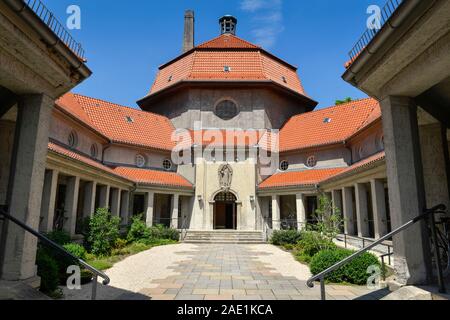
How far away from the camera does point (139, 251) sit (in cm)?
1491

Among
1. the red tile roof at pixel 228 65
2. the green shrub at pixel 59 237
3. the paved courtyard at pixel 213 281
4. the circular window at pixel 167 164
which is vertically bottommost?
the paved courtyard at pixel 213 281

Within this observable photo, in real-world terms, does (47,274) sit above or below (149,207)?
below

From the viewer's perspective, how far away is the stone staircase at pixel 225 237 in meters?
19.9

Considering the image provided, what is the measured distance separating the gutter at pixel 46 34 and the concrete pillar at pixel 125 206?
14.8 m

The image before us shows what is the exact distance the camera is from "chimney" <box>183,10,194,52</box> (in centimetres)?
3356

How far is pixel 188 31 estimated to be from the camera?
3409cm

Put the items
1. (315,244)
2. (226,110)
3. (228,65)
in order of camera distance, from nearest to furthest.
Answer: (315,244) → (226,110) → (228,65)

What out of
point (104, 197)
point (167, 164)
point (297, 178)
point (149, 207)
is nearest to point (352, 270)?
point (104, 197)

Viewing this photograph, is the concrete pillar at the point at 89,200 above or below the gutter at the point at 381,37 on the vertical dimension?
below

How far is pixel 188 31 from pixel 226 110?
14002 millimetres

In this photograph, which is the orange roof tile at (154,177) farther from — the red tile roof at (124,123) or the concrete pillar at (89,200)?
the concrete pillar at (89,200)

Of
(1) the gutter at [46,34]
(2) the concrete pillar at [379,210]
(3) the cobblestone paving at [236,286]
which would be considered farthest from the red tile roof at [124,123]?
(2) the concrete pillar at [379,210]

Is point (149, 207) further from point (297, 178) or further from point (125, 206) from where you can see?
point (297, 178)

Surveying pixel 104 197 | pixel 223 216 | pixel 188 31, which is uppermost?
pixel 188 31
